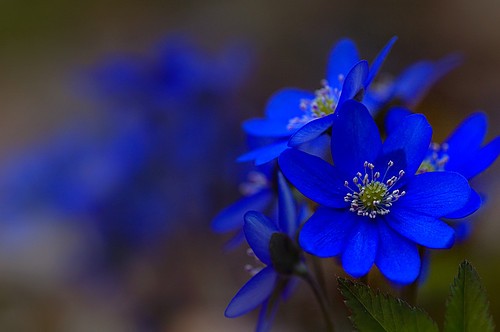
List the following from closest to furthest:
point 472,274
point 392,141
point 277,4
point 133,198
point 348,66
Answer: point 472,274 < point 392,141 < point 348,66 < point 133,198 < point 277,4

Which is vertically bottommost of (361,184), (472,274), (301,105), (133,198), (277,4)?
(472,274)

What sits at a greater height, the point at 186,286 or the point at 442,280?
the point at 186,286

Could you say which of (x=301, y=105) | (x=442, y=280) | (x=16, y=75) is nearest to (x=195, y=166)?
(x=442, y=280)

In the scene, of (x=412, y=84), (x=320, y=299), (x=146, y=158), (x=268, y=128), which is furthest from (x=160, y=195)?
(x=320, y=299)

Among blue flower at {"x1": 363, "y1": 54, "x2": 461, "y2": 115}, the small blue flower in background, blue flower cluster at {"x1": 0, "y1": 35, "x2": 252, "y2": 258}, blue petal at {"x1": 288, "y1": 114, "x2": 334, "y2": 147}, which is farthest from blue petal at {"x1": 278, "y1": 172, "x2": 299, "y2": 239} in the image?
blue flower cluster at {"x1": 0, "y1": 35, "x2": 252, "y2": 258}

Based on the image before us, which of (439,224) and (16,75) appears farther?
(16,75)

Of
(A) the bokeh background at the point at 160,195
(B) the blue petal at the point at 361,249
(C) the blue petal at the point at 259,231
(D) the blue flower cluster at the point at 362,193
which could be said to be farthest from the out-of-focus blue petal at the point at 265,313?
(A) the bokeh background at the point at 160,195

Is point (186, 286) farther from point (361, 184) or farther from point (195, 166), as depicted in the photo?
point (361, 184)
